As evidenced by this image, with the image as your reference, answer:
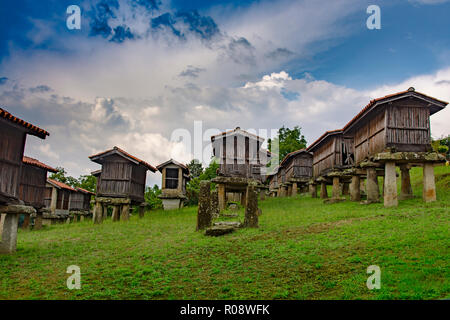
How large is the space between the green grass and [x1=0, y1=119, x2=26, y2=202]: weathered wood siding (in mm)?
2732

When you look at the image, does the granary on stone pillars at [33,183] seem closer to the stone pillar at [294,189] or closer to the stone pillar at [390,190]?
the stone pillar at [294,189]

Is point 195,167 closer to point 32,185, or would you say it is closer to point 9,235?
point 32,185

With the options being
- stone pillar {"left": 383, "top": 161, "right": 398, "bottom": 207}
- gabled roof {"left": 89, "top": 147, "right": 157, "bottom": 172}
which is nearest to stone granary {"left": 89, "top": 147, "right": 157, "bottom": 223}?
gabled roof {"left": 89, "top": 147, "right": 157, "bottom": 172}

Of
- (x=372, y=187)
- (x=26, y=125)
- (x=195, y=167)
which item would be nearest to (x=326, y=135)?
(x=372, y=187)

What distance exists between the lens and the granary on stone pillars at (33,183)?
26.5 meters

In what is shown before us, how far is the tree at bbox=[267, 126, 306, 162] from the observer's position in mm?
53500

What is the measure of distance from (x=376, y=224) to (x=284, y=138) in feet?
143

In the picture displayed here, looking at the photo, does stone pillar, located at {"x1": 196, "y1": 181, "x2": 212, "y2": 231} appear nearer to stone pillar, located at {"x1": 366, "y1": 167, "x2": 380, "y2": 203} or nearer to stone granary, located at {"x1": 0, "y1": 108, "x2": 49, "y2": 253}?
stone granary, located at {"x1": 0, "y1": 108, "x2": 49, "y2": 253}

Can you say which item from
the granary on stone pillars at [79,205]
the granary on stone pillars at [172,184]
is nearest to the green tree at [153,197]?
the granary on stone pillars at [172,184]

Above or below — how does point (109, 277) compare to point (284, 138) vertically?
below

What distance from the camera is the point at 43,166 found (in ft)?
90.5

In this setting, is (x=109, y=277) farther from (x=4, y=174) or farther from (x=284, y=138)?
(x=284, y=138)

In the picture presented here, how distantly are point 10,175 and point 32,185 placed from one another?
49.0 ft
